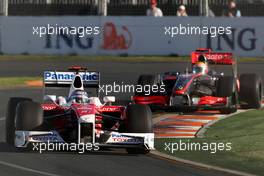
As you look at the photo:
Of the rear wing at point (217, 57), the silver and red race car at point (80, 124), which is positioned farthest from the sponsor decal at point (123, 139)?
the rear wing at point (217, 57)

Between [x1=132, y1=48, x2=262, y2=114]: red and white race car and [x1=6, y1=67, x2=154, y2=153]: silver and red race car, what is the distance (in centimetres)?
449

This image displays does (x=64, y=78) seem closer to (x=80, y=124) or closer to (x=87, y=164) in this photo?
(x=80, y=124)

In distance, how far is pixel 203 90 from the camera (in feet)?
67.1

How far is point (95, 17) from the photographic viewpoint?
38.2 meters

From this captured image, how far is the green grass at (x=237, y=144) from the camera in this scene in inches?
529

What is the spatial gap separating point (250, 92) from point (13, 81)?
10117 millimetres

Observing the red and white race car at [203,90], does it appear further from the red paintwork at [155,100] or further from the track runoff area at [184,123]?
the track runoff area at [184,123]

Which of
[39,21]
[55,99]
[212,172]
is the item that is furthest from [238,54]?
[212,172]

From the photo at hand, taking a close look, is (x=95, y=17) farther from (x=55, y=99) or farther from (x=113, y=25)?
(x=55, y=99)

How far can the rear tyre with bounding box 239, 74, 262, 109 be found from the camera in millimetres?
20812

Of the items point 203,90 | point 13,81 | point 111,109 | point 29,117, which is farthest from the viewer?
point 13,81

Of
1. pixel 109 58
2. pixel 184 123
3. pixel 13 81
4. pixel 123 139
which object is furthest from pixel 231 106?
pixel 109 58

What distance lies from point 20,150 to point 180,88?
601 centimetres

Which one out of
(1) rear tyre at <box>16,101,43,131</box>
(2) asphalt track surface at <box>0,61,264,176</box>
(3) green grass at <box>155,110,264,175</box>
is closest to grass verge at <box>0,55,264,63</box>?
(3) green grass at <box>155,110,264,175</box>
